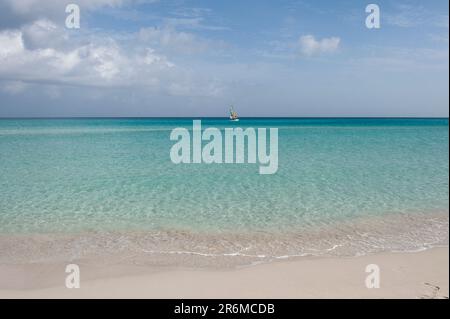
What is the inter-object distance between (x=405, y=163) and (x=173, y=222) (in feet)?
47.6

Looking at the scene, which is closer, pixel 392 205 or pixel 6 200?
pixel 392 205

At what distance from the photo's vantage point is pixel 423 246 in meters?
7.14

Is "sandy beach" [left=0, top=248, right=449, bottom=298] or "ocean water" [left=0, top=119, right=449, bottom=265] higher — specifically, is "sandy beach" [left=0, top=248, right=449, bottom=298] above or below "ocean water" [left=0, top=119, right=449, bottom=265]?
below

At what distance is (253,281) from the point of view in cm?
558

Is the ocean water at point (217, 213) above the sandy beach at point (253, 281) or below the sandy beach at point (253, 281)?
above

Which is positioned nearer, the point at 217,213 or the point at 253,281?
the point at 253,281

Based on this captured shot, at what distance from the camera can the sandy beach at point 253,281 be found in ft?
17.0

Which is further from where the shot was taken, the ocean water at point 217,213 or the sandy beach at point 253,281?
the ocean water at point 217,213

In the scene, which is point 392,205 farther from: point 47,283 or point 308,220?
point 47,283

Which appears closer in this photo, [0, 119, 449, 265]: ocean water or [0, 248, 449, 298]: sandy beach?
[0, 248, 449, 298]: sandy beach

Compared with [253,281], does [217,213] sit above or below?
above

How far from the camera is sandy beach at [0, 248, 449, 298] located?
17.0ft
